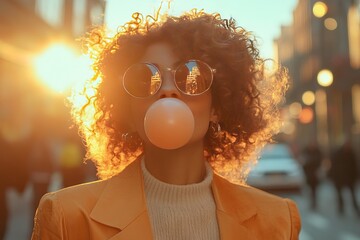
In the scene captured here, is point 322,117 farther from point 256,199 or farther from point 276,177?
point 256,199

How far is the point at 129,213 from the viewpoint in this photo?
2.01m


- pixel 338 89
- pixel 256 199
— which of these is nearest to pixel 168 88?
pixel 256 199

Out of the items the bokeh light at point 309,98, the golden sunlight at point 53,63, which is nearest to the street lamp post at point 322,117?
the bokeh light at point 309,98

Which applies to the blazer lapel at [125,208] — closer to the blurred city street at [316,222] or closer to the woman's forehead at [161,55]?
the woman's forehead at [161,55]

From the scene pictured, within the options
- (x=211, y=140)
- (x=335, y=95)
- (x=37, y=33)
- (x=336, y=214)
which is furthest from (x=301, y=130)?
(x=211, y=140)

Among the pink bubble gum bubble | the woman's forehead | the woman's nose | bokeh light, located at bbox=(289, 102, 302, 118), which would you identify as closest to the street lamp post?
bokeh light, located at bbox=(289, 102, 302, 118)

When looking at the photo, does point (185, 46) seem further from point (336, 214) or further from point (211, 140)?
point (336, 214)

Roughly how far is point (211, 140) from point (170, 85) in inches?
19.9

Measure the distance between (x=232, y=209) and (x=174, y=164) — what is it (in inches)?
10.5

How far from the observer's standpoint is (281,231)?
7.24 ft

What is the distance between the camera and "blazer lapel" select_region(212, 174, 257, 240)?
6.96 feet

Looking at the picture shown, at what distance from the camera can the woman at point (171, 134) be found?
1.97 metres

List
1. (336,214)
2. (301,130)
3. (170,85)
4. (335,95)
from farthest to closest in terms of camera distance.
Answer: (301,130), (335,95), (336,214), (170,85)

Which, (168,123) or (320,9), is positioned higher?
(320,9)
